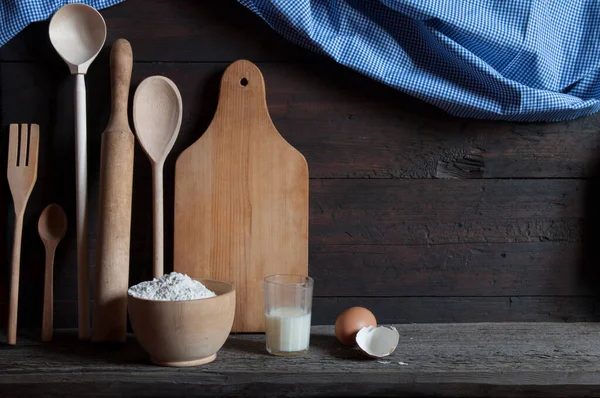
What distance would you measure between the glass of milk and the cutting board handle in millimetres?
274

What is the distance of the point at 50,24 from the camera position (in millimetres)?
961

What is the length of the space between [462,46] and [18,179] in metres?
Answer: 0.70

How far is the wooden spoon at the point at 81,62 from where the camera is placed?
957 mm

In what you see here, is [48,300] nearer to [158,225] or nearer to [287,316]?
[158,225]

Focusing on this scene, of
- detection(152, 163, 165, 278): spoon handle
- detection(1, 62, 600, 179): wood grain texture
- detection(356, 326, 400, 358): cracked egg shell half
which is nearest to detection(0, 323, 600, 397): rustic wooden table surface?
detection(356, 326, 400, 358): cracked egg shell half

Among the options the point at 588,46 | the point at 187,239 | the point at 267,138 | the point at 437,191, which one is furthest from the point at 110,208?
the point at 588,46

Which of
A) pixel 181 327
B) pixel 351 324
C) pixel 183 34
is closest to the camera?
pixel 181 327

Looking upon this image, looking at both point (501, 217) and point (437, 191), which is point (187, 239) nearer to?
point (437, 191)

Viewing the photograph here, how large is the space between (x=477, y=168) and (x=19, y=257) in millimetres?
724

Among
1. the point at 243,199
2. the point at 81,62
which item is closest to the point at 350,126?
the point at 243,199

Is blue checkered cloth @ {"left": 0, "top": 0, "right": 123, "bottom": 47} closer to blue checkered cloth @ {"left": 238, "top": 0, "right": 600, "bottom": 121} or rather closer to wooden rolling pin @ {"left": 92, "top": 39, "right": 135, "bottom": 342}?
wooden rolling pin @ {"left": 92, "top": 39, "right": 135, "bottom": 342}

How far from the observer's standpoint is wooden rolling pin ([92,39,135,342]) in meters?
0.92

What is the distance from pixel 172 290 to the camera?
0.83 m

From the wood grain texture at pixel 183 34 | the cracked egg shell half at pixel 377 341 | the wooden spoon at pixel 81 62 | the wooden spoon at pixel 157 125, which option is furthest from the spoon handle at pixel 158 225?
the cracked egg shell half at pixel 377 341
